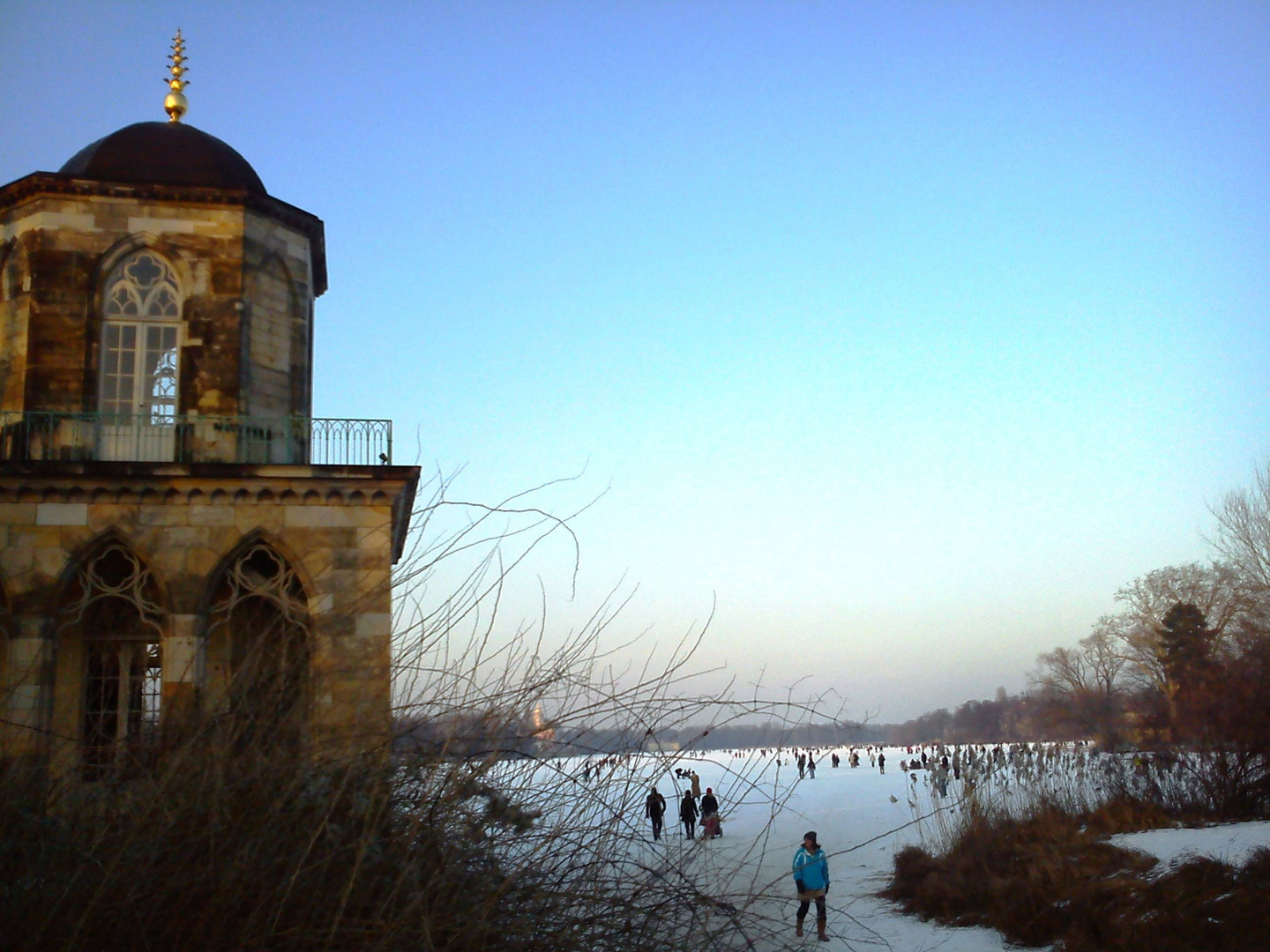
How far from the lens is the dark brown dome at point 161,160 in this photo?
63.2 ft

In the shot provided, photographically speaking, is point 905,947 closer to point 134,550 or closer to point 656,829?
point 134,550

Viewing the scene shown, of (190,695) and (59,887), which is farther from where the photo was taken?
(190,695)

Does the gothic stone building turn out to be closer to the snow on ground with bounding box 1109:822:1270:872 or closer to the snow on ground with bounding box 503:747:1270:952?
the snow on ground with bounding box 503:747:1270:952

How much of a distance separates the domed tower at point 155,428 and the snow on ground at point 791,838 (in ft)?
22.8

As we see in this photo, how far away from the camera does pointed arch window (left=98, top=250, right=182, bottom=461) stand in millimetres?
17797

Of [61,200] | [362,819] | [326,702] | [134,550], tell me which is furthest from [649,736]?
[61,200]

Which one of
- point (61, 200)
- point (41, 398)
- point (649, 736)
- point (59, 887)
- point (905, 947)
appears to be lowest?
point (905, 947)

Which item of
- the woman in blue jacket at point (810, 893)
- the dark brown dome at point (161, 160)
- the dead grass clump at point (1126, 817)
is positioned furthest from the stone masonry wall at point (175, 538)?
the dead grass clump at point (1126, 817)

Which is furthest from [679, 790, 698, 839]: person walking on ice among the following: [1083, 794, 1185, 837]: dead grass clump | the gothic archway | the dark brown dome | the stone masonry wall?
[1083, 794, 1185, 837]: dead grass clump

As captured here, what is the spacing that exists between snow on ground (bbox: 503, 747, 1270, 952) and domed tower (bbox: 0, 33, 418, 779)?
22.8 feet

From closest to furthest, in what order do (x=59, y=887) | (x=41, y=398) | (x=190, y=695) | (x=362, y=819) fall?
(x=59, y=887) → (x=362, y=819) → (x=190, y=695) → (x=41, y=398)

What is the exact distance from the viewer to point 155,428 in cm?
1792

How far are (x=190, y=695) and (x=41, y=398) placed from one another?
1553 cm

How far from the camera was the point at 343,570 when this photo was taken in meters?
16.1
